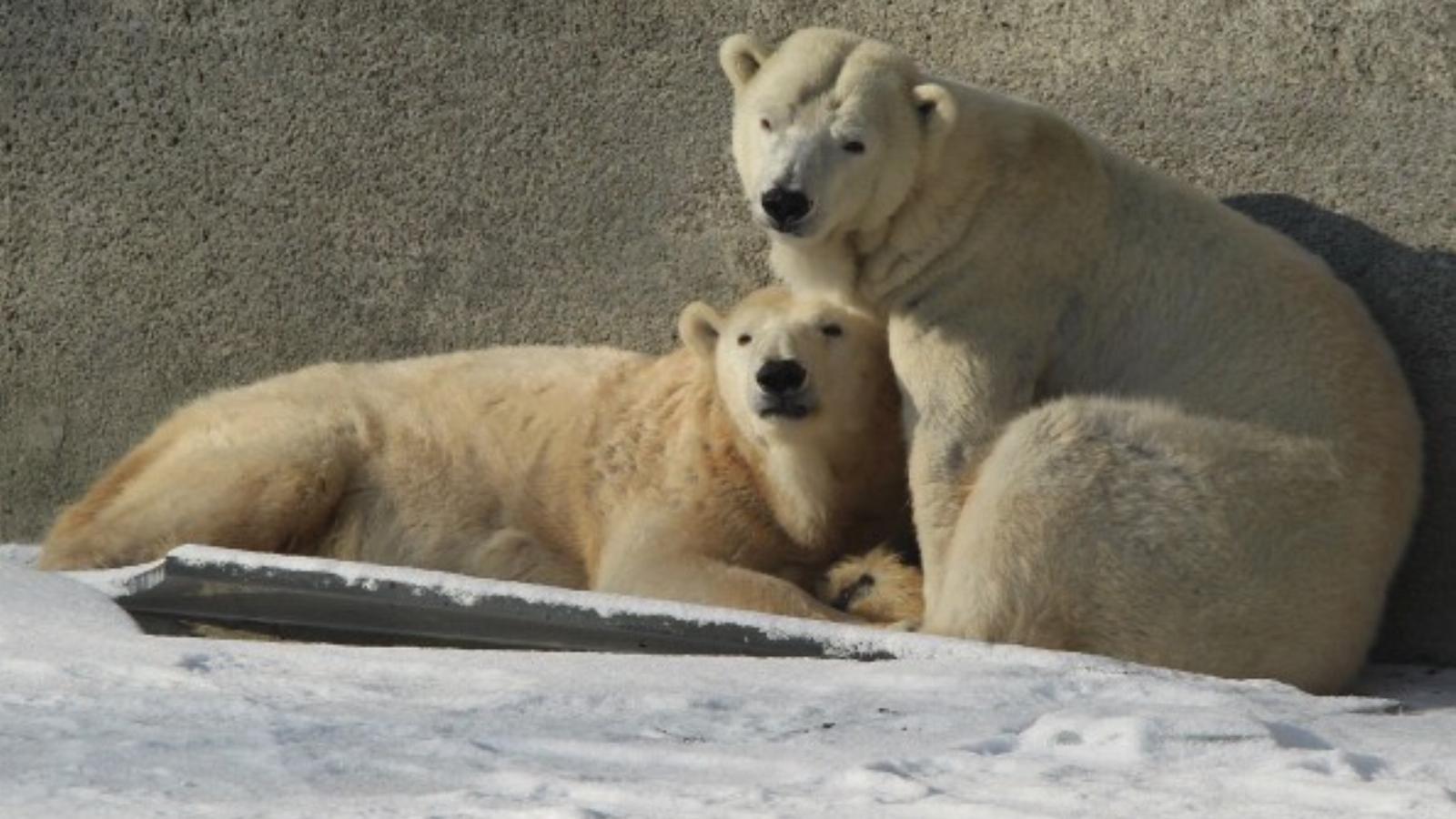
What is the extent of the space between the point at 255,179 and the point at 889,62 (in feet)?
6.96

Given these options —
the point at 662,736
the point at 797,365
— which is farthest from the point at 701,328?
the point at 662,736

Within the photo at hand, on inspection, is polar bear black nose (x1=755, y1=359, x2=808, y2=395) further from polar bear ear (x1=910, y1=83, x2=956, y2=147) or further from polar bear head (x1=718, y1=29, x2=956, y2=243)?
polar bear ear (x1=910, y1=83, x2=956, y2=147)

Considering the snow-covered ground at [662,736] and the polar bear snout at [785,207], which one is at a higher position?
the polar bear snout at [785,207]

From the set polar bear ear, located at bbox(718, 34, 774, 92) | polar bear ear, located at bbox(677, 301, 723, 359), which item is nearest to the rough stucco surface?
polar bear ear, located at bbox(677, 301, 723, 359)

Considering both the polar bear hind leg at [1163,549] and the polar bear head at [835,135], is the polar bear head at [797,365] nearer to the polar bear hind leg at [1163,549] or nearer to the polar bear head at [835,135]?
the polar bear head at [835,135]

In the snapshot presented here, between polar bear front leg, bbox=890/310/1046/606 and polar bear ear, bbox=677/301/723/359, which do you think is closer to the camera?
polar bear front leg, bbox=890/310/1046/606

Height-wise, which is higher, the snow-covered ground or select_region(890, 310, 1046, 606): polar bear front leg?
select_region(890, 310, 1046, 606): polar bear front leg

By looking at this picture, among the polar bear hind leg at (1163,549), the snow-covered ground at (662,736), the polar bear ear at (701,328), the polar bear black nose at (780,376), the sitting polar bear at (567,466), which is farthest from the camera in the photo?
the polar bear ear at (701,328)

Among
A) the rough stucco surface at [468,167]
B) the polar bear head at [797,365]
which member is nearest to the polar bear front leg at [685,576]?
the polar bear head at [797,365]

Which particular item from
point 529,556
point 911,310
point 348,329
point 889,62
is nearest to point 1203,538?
point 911,310

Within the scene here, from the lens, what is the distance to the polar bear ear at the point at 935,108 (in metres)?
5.62

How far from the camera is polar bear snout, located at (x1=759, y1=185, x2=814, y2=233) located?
554cm

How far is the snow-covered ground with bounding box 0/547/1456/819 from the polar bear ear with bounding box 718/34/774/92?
5.16 feet

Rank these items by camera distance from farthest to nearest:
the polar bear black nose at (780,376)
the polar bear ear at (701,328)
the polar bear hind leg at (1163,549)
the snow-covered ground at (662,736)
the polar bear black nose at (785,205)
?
the polar bear ear at (701,328) → the polar bear black nose at (780,376) → the polar bear black nose at (785,205) → the polar bear hind leg at (1163,549) → the snow-covered ground at (662,736)
